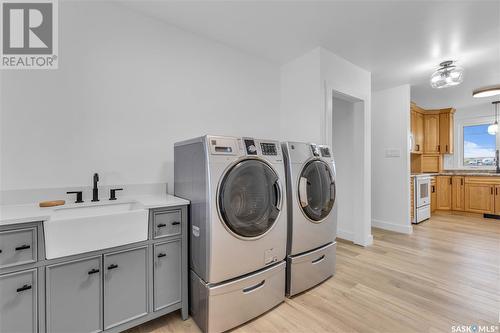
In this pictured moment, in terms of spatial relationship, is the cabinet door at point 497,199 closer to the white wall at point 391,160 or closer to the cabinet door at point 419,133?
the cabinet door at point 419,133

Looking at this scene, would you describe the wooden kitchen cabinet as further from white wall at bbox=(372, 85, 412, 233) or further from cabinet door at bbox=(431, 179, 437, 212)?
white wall at bbox=(372, 85, 412, 233)

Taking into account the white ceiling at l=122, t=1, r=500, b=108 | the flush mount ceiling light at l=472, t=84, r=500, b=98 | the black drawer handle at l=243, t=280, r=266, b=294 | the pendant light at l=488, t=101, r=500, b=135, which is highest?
the white ceiling at l=122, t=1, r=500, b=108

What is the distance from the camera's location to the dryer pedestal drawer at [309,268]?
1.96 metres

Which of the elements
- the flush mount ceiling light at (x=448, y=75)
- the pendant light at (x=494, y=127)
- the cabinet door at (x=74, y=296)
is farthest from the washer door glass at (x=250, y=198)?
the pendant light at (x=494, y=127)

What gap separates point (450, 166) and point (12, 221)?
7916mm

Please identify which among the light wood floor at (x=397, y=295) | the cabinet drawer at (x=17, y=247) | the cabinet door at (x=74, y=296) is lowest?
the light wood floor at (x=397, y=295)

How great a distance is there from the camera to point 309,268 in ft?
6.77

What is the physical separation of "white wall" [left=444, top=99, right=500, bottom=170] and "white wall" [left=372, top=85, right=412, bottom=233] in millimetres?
3206

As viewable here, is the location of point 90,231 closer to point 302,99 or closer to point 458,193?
point 302,99

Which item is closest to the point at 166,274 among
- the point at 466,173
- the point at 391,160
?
the point at 391,160

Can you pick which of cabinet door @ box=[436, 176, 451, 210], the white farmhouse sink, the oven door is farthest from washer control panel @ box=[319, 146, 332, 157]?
cabinet door @ box=[436, 176, 451, 210]

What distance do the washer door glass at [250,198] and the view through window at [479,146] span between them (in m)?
6.46

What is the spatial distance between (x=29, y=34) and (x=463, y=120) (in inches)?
315

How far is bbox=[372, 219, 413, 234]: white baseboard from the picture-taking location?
147 inches
